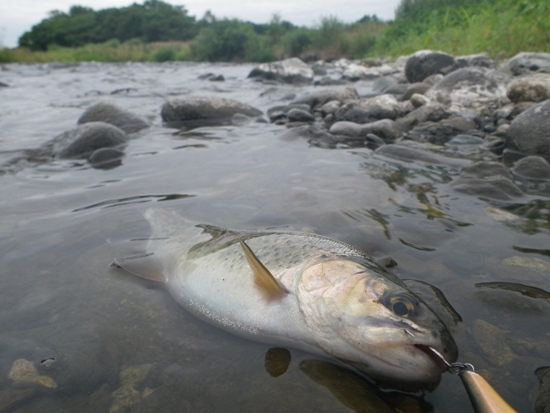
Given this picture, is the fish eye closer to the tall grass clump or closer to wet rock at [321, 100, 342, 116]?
wet rock at [321, 100, 342, 116]

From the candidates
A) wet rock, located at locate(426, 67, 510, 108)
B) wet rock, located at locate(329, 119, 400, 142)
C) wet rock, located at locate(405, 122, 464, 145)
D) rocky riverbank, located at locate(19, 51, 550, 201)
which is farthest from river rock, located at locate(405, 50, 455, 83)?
wet rock, located at locate(329, 119, 400, 142)

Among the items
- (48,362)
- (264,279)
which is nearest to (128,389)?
(48,362)

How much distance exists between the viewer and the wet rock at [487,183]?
3.84m

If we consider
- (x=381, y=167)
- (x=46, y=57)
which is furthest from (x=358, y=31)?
(x=381, y=167)

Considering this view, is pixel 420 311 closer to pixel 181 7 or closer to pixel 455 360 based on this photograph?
pixel 455 360

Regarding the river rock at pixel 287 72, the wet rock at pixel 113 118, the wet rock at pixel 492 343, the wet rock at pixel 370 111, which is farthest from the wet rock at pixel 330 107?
the river rock at pixel 287 72

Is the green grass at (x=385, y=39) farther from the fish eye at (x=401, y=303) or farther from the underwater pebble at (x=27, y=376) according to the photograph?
the underwater pebble at (x=27, y=376)

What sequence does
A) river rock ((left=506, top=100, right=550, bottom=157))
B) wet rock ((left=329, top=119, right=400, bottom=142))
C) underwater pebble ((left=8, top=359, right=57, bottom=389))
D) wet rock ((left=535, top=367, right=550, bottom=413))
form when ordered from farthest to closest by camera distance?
wet rock ((left=329, top=119, right=400, bottom=142)), river rock ((left=506, top=100, right=550, bottom=157)), underwater pebble ((left=8, top=359, right=57, bottom=389)), wet rock ((left=535, top=367, right=550, bottom=413))

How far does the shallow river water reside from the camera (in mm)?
1743

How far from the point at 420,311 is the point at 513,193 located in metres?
2.78

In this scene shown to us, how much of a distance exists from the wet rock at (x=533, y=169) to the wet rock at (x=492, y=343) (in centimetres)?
293

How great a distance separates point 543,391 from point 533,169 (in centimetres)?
341

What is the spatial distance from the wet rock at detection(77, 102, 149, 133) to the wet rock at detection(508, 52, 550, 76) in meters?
8.97

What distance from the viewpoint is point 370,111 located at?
818cm
